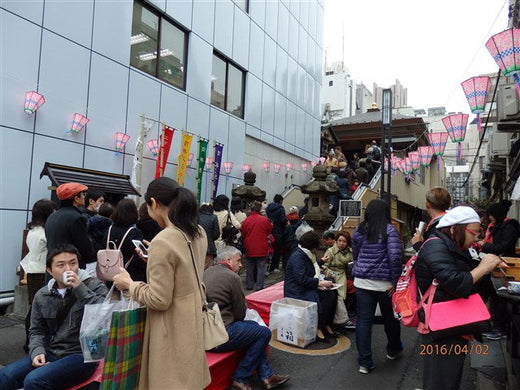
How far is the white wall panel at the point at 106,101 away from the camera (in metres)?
8.73

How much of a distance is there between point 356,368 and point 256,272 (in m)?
4.07

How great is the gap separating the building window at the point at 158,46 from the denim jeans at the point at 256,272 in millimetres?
6332

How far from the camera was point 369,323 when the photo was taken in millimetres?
4387

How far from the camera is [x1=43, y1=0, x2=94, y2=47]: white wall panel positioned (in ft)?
25.3

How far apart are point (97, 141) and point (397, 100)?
5695cm

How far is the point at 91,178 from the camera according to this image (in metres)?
8.27

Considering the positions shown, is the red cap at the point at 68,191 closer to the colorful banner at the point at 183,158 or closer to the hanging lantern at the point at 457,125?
the colorful banner at the point at 183,158

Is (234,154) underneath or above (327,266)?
above

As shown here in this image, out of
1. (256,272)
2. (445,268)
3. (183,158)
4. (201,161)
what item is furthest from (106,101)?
(445,268)

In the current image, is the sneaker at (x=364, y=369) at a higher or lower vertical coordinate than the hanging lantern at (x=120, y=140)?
lower

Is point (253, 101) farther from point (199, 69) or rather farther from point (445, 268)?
point (445, 268)

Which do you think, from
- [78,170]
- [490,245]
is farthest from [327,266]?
[78,170]

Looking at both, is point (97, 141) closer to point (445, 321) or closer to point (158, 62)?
point (158, 62)

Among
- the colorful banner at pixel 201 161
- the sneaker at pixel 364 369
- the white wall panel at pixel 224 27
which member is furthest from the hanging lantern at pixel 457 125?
the white wall panel at pixel 224 27
